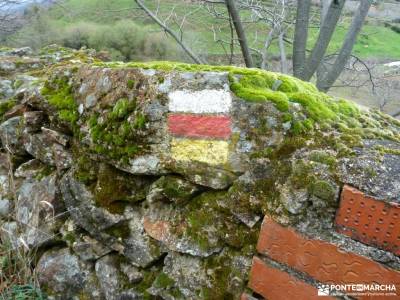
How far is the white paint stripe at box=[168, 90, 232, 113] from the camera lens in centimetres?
158

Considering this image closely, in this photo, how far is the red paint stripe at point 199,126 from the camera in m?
1.57

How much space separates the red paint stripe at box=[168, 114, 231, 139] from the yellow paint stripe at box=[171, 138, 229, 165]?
3 centimetres

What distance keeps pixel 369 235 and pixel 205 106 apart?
0.82m

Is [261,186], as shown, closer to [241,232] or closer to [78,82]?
[241,232]

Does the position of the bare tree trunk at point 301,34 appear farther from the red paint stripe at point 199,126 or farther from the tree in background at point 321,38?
the red paint stripe at point 199,126

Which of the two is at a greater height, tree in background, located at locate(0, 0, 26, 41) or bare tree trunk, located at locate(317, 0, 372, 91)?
bare tree trunk, located at locate(317, 0, 372, 91)

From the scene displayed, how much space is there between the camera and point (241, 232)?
151 centimetres

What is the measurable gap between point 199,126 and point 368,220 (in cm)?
77

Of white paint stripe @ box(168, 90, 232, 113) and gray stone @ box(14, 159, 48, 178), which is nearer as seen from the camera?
white paint stripe @ box(168, 90, 232, 113)

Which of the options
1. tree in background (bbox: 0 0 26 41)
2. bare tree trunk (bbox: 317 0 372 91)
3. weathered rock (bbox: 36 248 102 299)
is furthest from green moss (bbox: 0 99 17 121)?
tree in background (bbox: 0 0 26 41)

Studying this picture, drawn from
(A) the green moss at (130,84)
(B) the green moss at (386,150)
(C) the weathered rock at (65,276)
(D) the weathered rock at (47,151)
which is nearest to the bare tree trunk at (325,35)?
(B) the green moss at (386,150)

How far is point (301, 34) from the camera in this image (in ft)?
12.2

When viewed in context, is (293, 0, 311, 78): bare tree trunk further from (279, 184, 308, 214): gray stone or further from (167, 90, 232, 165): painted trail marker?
(279, 184, 308, 214): gray stone

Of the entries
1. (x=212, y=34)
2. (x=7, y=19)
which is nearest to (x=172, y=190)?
(x=212, y=34)
